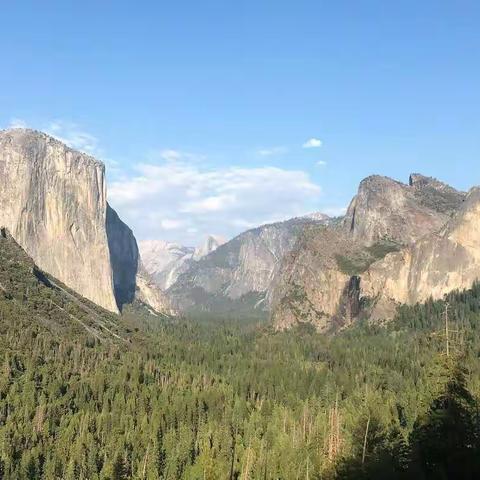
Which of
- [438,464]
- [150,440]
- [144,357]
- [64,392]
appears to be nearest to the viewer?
[438,464]

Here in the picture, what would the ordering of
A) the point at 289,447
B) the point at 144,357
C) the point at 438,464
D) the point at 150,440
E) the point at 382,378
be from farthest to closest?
the point at 144,357
the point at 382,378
the point at 150,440
the point at 289,447
the point at 438,464

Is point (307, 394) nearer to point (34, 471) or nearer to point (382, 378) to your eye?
point (382, 378)

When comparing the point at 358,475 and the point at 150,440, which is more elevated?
the point at 358,475

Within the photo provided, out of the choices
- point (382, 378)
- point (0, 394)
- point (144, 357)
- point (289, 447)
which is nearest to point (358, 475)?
point (289, 447)
